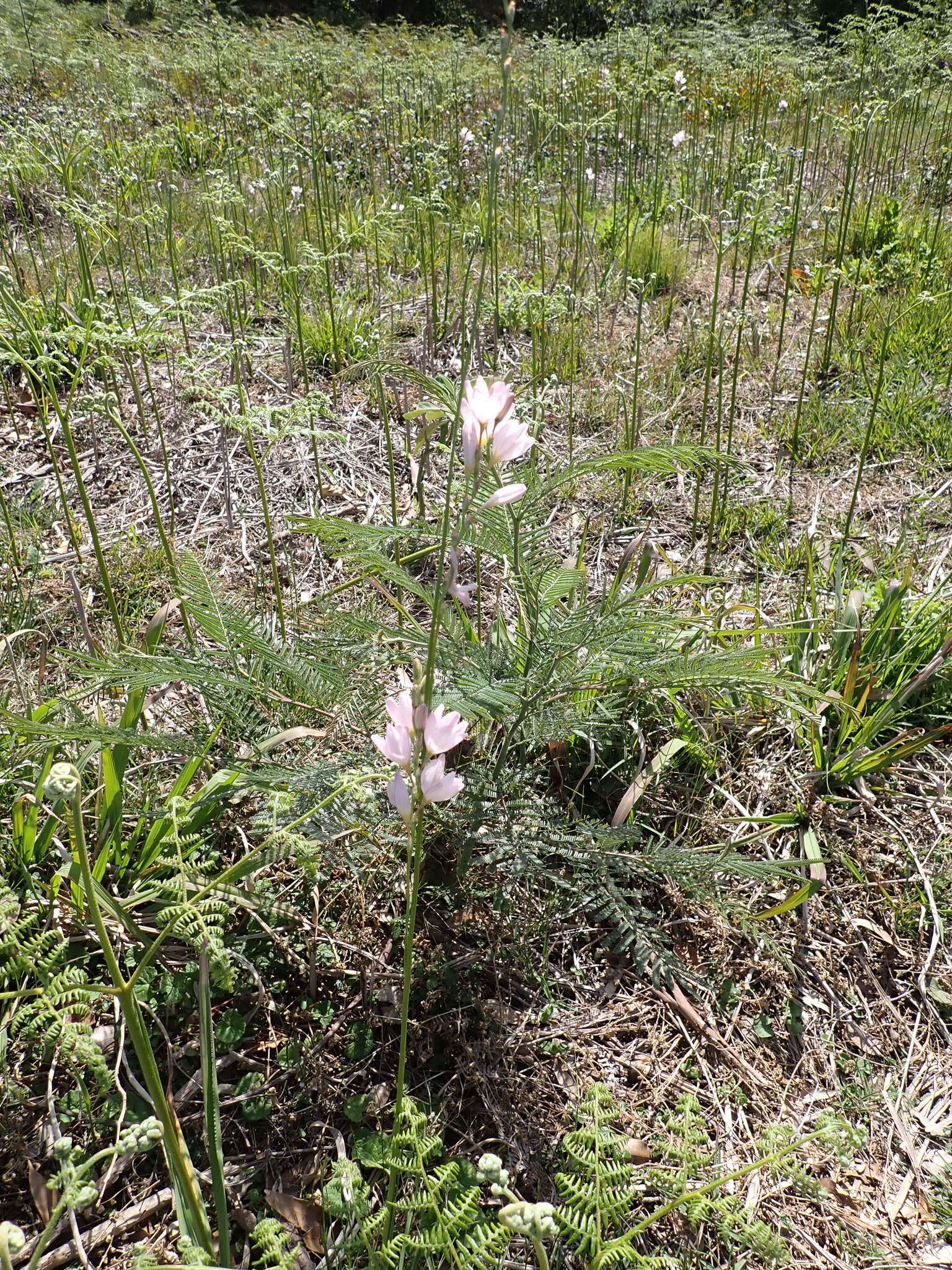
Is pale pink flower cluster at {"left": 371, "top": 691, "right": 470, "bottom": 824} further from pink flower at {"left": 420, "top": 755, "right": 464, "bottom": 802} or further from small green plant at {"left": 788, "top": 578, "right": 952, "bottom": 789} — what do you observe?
small green plant at {"left": 788, "top": 578, "right": 952, "bottom": 789}

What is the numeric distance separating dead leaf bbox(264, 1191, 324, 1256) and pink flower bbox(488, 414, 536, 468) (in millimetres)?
1091

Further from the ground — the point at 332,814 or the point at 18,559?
the point at 332,814

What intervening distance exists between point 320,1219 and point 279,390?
278cm

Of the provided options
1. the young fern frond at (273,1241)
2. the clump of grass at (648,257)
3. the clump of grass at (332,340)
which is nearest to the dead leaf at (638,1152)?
the young fern frond at (273,1241)

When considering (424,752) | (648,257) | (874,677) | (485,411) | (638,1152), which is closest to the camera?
(424,752)

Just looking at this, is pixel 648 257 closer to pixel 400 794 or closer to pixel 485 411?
pixel 485 411

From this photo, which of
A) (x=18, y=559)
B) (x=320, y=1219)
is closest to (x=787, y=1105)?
(x=320, y=1219)

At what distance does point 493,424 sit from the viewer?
979 mm

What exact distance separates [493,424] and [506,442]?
0.10 ft

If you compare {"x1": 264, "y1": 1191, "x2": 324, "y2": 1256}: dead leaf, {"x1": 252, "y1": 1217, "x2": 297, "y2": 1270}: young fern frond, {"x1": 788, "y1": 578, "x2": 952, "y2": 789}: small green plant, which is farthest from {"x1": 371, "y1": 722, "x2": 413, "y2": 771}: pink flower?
{"x1": 788, "y1": 578, "x2": 952, "y2": 789}: small green plant

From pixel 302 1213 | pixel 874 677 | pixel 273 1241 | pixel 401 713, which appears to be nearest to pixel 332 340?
pixel 874 677

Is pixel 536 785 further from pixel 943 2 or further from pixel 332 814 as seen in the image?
pixel 943 2

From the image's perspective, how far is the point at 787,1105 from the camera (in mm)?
1404

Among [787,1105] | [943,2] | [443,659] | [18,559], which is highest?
[943,2]
